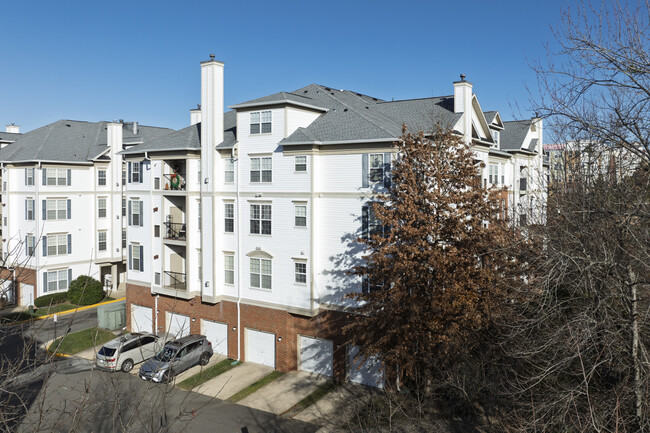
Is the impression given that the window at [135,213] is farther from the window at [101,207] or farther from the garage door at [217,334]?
the window at [101,207]

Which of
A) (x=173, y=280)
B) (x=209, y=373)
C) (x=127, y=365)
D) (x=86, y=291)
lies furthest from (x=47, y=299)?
(x=209, y=373)

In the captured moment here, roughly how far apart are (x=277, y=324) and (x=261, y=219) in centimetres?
566

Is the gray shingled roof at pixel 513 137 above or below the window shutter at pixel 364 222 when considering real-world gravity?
above

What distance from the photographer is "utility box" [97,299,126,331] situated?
33469 mm

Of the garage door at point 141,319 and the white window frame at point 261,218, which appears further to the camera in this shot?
the garage door at point 141,319

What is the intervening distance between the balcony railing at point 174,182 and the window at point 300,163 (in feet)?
27.9

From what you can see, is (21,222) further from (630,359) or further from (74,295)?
(630,359)

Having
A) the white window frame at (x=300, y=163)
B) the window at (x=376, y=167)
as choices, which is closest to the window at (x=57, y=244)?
the white window frame at (x=300, y=163)

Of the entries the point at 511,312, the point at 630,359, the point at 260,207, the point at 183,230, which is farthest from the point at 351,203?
the point at 630,359

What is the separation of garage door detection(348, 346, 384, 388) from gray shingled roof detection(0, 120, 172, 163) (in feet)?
97.4

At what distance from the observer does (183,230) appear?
102 ft

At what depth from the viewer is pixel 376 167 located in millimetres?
24438

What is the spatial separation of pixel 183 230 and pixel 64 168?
57.9 ft

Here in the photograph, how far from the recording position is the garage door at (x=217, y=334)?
2903 centimetres
